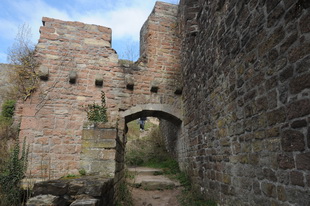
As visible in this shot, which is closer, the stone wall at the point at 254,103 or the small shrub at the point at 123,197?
the stone wall at the point at 254,103

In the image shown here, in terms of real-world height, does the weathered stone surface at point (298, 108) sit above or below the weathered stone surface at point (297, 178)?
above

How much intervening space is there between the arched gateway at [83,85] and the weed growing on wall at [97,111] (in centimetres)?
15

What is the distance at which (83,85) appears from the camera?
249 inches

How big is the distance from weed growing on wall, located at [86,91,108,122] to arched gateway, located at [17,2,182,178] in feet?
0.51

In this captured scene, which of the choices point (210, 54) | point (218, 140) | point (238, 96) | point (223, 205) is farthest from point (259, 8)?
point (223, 205)

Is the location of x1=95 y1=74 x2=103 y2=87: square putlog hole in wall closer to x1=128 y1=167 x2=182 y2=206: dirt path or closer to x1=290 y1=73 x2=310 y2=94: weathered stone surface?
x1=128 y1=167 x2=182 y2=206: dirt path

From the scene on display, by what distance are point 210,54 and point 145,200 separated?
345cm

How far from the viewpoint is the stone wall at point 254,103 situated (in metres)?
2.06

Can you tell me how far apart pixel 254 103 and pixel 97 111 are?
4145 millimetres

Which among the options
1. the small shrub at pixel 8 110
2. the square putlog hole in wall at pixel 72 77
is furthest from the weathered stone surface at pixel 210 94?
the small shrub at pixel 8 110

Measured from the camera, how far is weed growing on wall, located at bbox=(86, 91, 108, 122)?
564 centimetres

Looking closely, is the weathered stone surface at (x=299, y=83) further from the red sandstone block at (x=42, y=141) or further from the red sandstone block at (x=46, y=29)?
the red sandstone block at (x=46, y=29)

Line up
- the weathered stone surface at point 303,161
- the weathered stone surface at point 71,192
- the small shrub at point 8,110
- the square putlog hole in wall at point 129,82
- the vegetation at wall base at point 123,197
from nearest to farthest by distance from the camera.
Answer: the weathered stone surface at point 303,161 → the weathered stone surface at point 71,192 → the vegetation at wall base at point 123,197 → the square putlog hole in wall at point 129,82 → the small shrub at point 8,110

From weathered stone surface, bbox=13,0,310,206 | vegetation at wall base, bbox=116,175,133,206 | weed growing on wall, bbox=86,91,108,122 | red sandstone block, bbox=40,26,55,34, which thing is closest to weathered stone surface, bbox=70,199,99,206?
weathered stone surface, bbox=13,0,310,206
